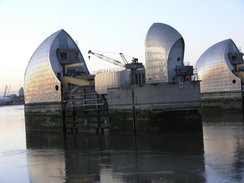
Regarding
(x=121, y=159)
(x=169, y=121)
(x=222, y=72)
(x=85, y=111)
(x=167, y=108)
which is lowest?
(x=121, y=159)

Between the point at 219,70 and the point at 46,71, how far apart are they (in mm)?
26251

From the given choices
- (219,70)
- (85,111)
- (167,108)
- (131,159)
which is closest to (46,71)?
(85,111)

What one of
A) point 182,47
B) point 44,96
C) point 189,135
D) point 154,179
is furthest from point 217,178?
point 44,96

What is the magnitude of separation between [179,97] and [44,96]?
20.5 metres

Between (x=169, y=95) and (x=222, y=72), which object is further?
(x=222, y=72)

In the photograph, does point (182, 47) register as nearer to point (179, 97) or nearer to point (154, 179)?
point (179, 97)

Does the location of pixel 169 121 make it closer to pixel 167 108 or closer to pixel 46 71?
pixel 167 108

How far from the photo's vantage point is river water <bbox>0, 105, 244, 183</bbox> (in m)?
18.5

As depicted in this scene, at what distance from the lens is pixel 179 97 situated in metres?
32.4

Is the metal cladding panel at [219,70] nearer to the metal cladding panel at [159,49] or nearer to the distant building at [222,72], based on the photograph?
the distant building at [222,72]

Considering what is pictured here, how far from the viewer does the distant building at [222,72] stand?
56.5m

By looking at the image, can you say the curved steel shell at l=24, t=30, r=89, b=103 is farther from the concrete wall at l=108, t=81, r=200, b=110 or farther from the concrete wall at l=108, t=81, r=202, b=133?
the concrete wall at l=108, t=81, r=200, b=110

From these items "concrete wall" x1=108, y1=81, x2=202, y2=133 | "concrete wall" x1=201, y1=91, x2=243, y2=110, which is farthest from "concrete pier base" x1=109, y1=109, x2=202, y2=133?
"concrete wall" x1=201, y1=91, x2=243, y2=110

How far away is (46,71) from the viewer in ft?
155
